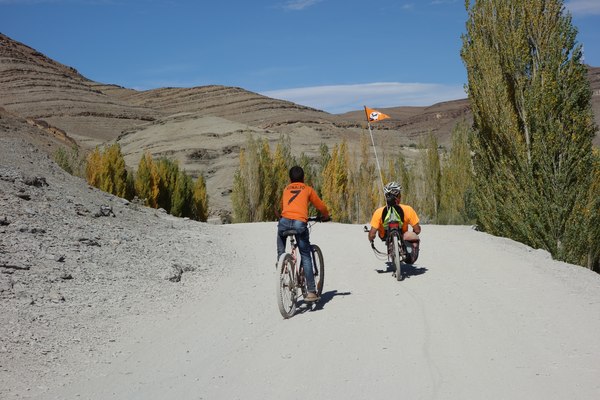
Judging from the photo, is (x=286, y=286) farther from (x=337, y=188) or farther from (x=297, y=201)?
(x=337, y=188)

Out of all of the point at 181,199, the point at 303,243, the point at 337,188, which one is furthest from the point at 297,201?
the point at 181,199

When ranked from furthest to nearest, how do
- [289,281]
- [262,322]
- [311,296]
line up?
[311,296]
[289,281]
[262,322]

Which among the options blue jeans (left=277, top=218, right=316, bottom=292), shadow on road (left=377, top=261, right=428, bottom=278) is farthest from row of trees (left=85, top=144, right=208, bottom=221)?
blue jeans (left=277, top=218, right=316, bottom=292)

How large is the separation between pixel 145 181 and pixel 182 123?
241 feet

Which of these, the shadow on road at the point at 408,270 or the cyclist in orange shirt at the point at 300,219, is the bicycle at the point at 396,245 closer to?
the shadow on road at the point at 408,270

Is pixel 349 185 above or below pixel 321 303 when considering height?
above

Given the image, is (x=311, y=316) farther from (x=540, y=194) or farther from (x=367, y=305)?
(x=540, y=194)

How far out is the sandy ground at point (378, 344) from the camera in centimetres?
555

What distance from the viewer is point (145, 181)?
38.7 metres

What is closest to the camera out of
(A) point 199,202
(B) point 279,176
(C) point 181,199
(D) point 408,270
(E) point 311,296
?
(E) point 311,296

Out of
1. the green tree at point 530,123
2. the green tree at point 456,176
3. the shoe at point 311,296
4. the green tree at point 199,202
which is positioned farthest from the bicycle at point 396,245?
the green tree at point 199,202

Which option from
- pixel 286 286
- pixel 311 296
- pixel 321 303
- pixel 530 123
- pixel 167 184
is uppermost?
pixel 530 123

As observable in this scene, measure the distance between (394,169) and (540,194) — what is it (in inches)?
997

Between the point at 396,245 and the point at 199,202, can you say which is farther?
the point at 199,202
